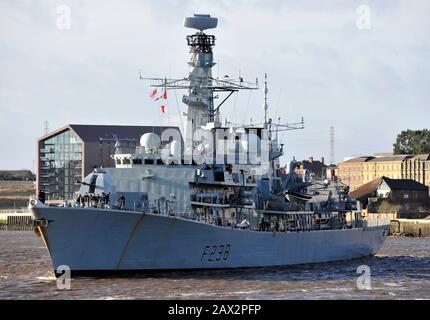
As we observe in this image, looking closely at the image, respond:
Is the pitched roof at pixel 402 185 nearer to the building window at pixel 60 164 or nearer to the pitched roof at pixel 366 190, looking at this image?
the pitched roof at pixel 366 190

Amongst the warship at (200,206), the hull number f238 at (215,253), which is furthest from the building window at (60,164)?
the hull number f238 at (215,253)

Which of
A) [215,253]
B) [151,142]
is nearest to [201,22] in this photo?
[151,142]

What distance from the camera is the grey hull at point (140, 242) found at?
4088 centimetres

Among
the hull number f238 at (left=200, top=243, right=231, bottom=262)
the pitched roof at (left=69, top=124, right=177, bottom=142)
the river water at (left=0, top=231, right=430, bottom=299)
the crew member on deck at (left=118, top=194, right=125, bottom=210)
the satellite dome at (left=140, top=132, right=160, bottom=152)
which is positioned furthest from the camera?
the pitched roof at (left=69, top=124, right=177, bottom=142)

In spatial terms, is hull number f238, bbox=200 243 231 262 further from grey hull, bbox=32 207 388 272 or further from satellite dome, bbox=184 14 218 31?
satellite dome, bbox=184 14 218 31

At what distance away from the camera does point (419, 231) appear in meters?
95.4

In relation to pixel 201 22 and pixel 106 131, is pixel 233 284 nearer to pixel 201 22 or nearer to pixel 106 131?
pixel 201 22

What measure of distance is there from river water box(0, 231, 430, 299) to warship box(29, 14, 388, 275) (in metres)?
0.96

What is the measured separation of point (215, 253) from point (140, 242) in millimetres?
4219

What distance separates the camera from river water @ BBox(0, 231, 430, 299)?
37.1 m

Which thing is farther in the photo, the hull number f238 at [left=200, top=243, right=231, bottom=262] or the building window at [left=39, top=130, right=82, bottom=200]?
the building window at [left=39, top=130, right=82, bottom=200]

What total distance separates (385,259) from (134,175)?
775 inches

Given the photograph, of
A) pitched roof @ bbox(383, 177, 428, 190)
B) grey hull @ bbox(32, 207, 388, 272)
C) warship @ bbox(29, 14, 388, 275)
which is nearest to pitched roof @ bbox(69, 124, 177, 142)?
pitched roof @ bbox(383, 177, 428, 190)

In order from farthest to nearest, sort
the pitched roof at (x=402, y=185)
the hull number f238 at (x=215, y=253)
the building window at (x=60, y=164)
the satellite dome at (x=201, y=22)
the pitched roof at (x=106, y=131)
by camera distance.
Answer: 1. the pitched roof at (x=402, y=185)
2. the building window at (x=60, y=164)
3. the pitched roof at (x=106, y=131)
4. the satellite dome at (x=201, y=22)
5. the hull number f238 at (x=215, y=253)
